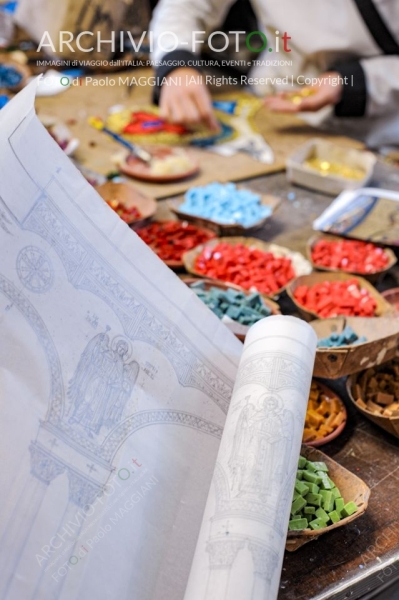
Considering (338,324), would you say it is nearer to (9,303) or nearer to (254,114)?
(9,303)

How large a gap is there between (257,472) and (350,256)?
0.89m

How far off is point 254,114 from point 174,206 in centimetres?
96

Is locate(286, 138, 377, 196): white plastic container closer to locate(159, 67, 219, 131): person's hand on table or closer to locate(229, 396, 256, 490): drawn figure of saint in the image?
locate(159, 67, 219, 131): person's hand on table

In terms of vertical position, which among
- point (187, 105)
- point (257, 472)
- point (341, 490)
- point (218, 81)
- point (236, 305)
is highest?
point (218, 81)

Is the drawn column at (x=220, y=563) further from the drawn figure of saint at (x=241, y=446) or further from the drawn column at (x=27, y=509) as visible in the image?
the drawn column at (x=27, y=509)

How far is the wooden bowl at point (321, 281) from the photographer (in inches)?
51.4

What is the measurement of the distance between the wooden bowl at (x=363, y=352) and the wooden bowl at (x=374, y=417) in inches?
1.7

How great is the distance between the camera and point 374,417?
1076 mm

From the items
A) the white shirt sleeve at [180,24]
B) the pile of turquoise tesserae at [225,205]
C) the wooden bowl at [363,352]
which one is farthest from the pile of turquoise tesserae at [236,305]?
the white shirt sleeve at [180,24]

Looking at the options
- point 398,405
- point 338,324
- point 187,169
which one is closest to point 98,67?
point 187,169

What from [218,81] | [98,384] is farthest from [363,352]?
[218,81]

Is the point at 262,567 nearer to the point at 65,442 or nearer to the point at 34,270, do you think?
the point at 65,442

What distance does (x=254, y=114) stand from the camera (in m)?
2.54

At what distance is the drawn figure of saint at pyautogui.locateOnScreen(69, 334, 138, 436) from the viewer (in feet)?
2.57
